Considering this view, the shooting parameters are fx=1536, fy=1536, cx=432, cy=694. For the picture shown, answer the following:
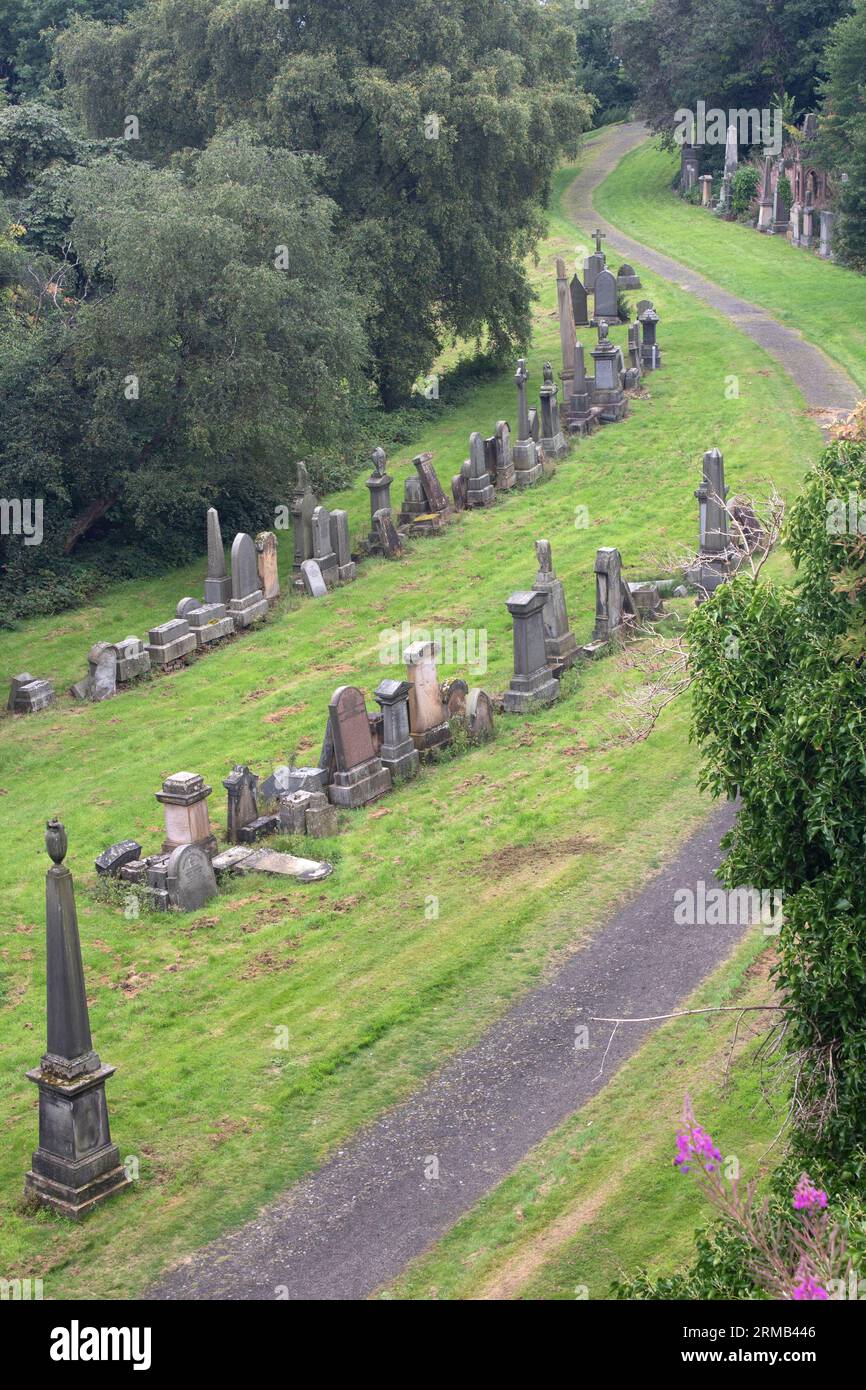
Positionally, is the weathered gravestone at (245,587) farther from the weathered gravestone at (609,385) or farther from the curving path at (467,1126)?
the weathered gravestone at (609,385)

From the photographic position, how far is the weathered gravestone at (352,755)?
1859 centimetres

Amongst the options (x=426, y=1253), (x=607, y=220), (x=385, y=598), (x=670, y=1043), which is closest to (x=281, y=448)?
(x=385, y=598)

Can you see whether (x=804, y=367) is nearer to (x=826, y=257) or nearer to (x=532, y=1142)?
(x=826, y=257)

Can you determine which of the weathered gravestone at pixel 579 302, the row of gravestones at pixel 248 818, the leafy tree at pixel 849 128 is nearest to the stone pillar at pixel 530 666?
the row of gravestones at pixel 248 818

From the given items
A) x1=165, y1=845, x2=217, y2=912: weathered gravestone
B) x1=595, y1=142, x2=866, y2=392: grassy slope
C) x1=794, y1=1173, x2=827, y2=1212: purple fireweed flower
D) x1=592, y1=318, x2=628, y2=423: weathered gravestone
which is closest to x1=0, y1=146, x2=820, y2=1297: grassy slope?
x1=165, y1=845, x2=217, y2=912: weathered gravestone

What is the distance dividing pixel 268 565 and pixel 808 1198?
19.4m

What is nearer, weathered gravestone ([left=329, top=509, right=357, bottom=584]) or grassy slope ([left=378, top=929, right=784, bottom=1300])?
grassy slope ([left=378, top=929, right=784, bottom=1300])

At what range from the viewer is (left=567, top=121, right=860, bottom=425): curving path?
33.8 m

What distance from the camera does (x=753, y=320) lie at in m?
41.2

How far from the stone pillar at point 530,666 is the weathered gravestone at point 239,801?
4450 millimetres

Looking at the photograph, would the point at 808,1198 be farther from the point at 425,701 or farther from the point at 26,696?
the point at 26,696

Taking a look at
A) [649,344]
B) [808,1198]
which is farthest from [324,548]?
[808,1198]

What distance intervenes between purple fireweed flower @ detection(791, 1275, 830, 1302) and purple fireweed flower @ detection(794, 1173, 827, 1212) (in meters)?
0.60

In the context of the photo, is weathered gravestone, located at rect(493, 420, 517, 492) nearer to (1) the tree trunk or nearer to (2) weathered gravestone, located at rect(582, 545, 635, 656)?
(1) the tree trunk
